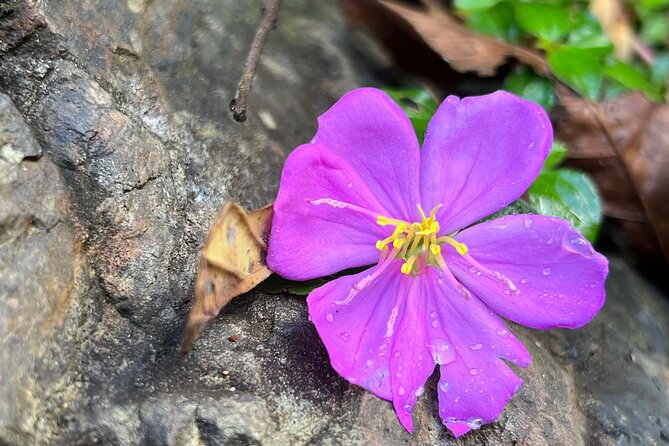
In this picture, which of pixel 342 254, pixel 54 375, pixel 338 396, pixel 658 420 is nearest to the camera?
pixel 54 375

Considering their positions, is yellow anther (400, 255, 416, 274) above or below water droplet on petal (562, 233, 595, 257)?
below

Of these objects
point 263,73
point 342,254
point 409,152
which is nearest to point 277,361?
point 342,254

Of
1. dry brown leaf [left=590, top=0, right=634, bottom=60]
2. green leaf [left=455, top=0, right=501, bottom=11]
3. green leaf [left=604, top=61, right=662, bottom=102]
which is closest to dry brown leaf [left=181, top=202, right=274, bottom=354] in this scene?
green leaf [left=455, top=0, right=501, bottom=11]

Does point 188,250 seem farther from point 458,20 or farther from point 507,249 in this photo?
point 458,20

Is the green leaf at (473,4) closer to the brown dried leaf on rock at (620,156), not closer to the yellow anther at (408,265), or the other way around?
the brown dried leaf on rock at (620,156)

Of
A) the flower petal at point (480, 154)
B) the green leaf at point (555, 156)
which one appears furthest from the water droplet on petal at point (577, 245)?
the green leaf at point (555, 156)

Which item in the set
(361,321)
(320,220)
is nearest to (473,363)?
(361,321)

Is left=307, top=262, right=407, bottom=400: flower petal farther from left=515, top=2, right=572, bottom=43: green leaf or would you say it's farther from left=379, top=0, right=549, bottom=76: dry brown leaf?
left=515, top=2, right=572, bottom=43: green leaf

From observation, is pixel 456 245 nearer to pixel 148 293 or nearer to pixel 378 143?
pixel 378 143
